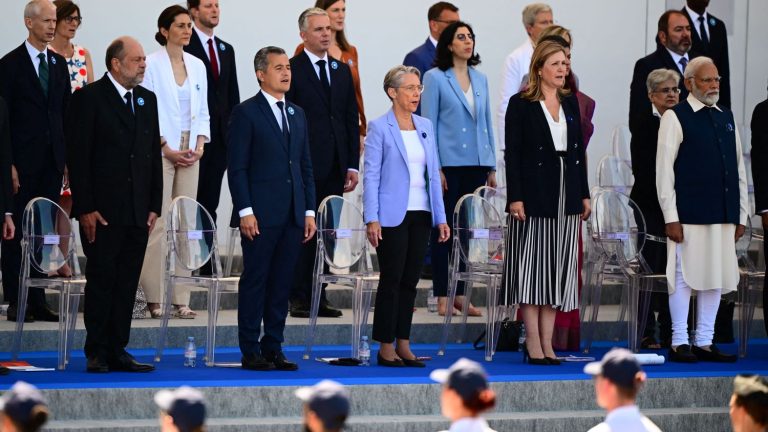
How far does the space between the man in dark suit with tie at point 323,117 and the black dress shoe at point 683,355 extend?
6.38 feet

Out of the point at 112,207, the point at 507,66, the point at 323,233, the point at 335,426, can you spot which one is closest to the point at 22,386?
the point at 335,426

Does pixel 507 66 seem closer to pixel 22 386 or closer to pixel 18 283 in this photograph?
pixel 18 283

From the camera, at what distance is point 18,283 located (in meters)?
7.89

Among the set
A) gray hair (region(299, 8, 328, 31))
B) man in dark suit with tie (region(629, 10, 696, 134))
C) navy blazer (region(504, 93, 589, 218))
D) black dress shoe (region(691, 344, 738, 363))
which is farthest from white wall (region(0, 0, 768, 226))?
black dress shoe (region(691, 344, 738, 363))

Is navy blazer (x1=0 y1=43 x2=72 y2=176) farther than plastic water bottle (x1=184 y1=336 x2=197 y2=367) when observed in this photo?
Yes

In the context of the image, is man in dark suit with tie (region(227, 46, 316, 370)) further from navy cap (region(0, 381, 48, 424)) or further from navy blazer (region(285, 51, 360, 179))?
navy cap (region(0, 381, 48, 424))

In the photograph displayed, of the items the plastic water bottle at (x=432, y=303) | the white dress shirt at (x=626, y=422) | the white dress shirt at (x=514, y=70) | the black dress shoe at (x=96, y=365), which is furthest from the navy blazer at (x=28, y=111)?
the white dress shirt at (x=626, y=422)

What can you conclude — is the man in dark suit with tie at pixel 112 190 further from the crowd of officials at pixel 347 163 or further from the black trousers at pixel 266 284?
the black trousers at pixel 266 284

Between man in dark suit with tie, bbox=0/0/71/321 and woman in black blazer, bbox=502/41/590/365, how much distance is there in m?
2.50

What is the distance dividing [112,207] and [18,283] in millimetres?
1383

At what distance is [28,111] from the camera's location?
7.95 metres

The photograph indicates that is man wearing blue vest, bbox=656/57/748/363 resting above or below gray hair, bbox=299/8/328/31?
below

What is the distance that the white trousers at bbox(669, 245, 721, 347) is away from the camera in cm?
789

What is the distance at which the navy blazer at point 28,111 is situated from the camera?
790 cm
